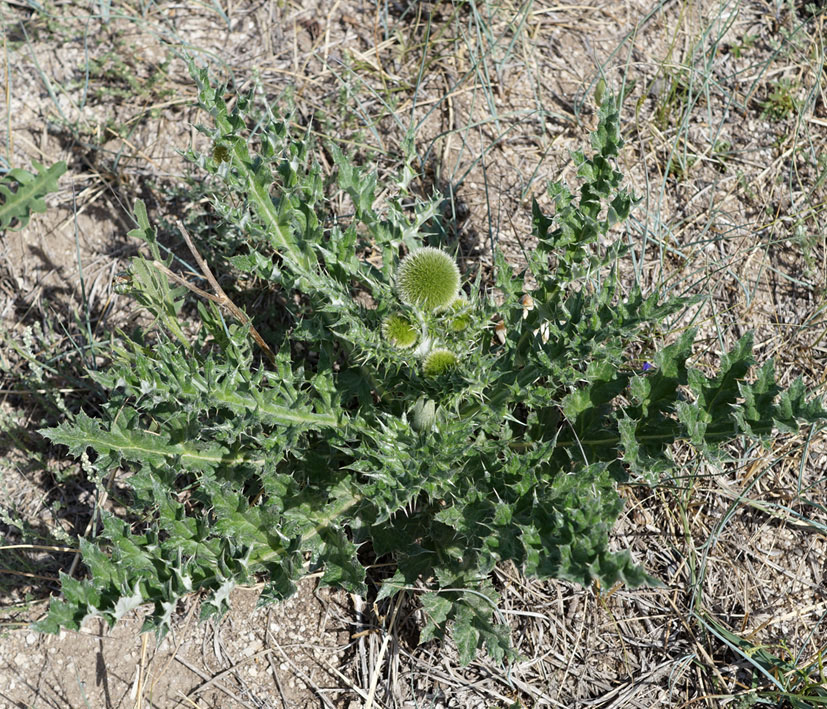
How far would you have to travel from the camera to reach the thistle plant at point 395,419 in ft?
9.42

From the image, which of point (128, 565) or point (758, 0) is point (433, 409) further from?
point (758, 0)

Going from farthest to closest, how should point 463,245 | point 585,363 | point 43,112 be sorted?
point 43,112 → point 463,245 → point 585,363

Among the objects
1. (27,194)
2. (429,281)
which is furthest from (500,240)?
(27,194)

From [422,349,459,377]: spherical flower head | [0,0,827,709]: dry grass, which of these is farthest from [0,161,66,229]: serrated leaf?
[422,349,459,377]: spherical flower head

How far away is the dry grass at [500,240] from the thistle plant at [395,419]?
0.40 meters

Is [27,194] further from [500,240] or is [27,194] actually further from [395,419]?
[500,240]

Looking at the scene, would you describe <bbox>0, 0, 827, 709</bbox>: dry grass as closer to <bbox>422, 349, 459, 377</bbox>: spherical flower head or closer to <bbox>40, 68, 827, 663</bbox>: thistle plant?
<bbox>40, 68, 827, 663</bbox>: thistle plant

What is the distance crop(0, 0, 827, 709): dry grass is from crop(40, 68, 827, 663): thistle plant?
40 centimetres

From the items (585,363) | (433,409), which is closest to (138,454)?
(433,409)

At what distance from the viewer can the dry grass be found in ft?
11.3

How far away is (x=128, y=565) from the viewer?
2764 millimetres

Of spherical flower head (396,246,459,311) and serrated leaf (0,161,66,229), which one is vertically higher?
serrated leaf (0,161,66,229)

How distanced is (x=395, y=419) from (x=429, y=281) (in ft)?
1.89

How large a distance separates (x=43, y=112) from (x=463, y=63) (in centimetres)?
261
